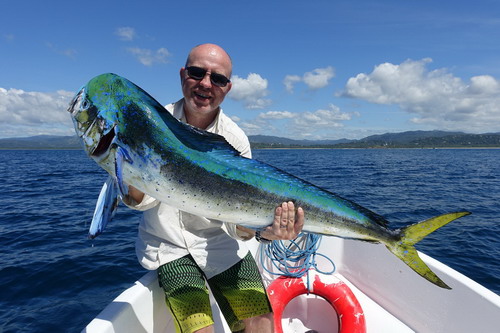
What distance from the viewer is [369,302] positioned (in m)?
5.50

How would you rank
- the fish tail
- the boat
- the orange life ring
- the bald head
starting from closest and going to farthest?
the fish tail < the bald head < the boat < the orange life ring

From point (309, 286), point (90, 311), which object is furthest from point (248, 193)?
point (90, 311)

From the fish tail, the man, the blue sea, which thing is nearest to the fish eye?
the man

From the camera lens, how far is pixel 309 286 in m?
5.23

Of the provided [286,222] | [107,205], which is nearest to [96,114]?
[107,205]

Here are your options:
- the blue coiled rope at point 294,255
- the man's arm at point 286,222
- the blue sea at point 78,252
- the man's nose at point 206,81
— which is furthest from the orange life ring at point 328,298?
the man's nose at point 206,81

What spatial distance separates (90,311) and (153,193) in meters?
6.09

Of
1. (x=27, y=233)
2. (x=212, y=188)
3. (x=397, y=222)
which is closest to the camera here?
(x=212, y=188)

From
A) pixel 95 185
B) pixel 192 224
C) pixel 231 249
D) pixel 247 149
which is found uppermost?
pixel 247 149

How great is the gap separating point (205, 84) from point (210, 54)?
340mm

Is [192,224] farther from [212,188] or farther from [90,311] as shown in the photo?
[90,311]

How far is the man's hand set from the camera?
2.90 metres

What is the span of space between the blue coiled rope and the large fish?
295cm

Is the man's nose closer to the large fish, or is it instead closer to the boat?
the large fish
